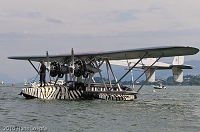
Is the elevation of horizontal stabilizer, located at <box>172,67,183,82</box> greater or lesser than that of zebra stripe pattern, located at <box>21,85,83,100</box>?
greater

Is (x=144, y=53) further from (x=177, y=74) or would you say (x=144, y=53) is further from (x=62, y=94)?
(x=177, y=74)

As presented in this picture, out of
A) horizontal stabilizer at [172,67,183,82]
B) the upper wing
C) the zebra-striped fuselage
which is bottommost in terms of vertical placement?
the zebra-striped fuselage

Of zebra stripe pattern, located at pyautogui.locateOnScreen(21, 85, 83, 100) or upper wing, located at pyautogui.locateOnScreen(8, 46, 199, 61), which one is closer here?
upper wing, located at pyautogui.locateOnScreen(8, 46, 199, 61)

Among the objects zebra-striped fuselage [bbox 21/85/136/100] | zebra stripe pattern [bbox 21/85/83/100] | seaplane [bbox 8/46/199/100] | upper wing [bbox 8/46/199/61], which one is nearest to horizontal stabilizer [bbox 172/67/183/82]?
seaplane [bbox 8/46/199/100]

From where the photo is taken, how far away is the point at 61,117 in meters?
14.2

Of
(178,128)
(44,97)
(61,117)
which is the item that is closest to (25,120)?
(61,117)

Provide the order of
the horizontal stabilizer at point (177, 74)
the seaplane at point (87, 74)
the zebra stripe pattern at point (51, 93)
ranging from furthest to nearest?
the horizontal stabilizer at point (177, 74) → the seaplane at point (87, 74) → the zebra stripe pattern at point (51, 93)

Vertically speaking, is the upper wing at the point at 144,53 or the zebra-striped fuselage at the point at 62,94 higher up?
the upper wing at the point at 144,53

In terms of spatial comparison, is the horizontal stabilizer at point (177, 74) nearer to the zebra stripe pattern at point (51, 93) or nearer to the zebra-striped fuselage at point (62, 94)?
the zebra-striped fuselage at point (62, 94)

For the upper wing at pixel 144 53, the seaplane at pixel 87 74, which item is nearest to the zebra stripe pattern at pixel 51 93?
the seaplane at pixel 87 74

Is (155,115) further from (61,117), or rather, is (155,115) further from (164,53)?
(164,53)

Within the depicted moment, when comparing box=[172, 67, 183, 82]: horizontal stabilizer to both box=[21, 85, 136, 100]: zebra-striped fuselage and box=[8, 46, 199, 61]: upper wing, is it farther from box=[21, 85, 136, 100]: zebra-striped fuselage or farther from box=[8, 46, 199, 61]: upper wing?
box=[21, 85, 136, 100]: zebra-striped fuselage

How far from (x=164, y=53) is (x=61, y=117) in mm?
11207

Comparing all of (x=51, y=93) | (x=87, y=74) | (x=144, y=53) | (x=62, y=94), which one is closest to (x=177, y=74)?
(x=144, y=53)
